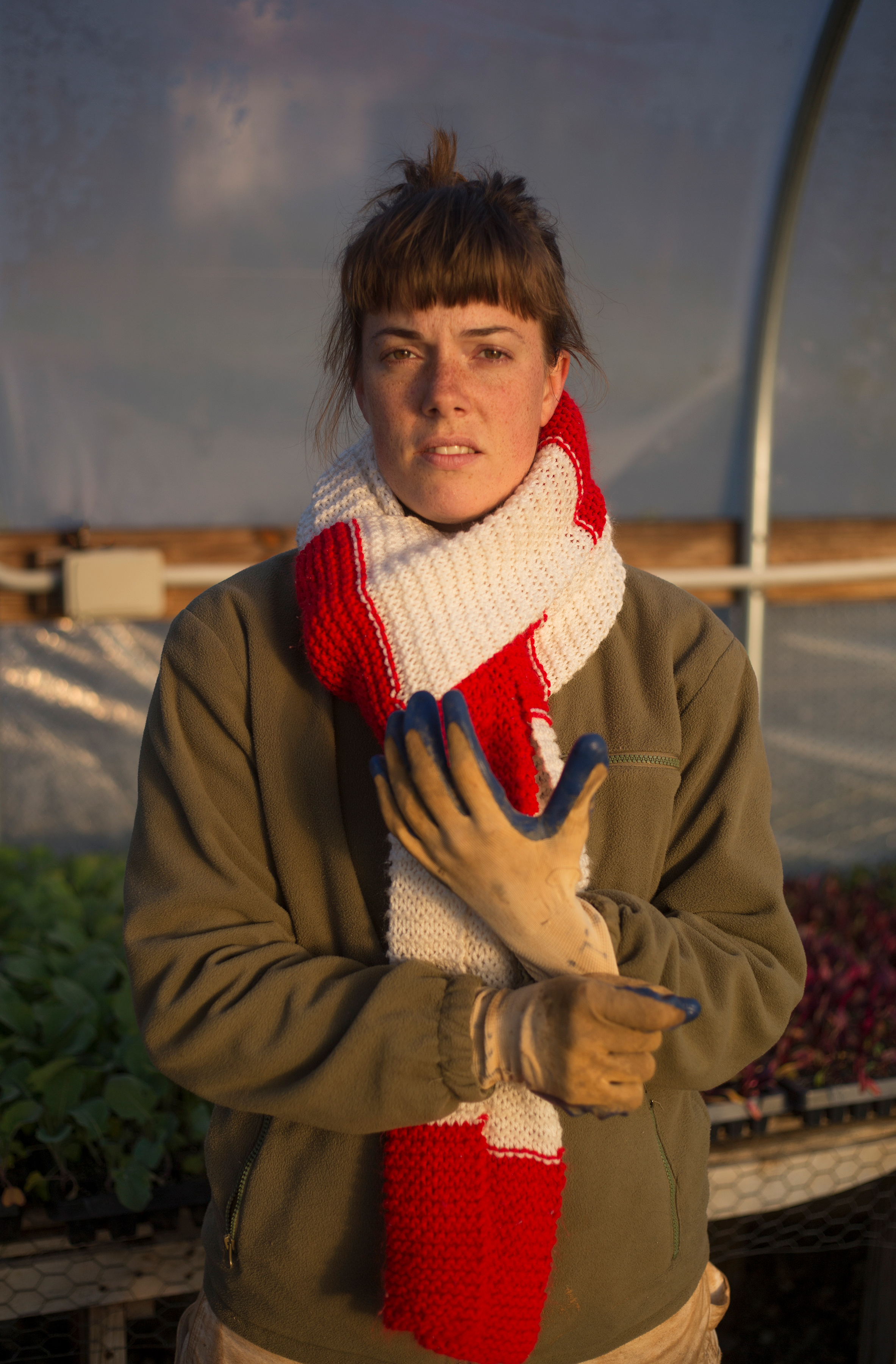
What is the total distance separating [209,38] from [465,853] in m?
2.91

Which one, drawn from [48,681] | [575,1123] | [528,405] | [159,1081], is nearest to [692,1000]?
[575,1123]

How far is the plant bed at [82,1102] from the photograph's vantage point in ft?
6.46

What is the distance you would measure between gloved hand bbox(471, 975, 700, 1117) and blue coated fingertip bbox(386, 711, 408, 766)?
0.93 feet

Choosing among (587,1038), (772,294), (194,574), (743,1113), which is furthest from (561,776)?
(772,294)

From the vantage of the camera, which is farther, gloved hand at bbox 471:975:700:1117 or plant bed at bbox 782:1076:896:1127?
plant bed at bbox 782:1076:896:1127

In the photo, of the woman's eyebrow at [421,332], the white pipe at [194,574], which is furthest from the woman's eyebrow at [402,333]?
the white pipe at [194,574]

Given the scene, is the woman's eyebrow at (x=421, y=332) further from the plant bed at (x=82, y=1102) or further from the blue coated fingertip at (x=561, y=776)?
the plant bed at (x=82, y=1102)

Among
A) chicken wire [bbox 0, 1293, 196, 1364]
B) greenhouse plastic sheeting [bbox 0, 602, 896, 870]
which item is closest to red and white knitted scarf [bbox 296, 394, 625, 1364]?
chicken wire [bbox 0, 1293, 196, 1364]

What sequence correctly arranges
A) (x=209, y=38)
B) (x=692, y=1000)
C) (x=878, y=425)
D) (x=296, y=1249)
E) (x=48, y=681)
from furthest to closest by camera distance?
(x=878, y=425), (x=48, y=681), (x=209, y=38), (x=296, y=1249), (x=692, y=1000)

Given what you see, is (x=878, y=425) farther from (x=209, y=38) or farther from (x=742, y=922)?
(x=742, y=922)

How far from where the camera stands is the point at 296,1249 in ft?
4.01

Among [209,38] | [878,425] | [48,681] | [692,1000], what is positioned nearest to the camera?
[692,1000]

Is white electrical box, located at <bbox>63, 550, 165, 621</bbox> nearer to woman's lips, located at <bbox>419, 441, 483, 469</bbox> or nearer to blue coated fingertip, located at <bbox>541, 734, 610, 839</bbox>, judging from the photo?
Result: woman's lips, located at <bbox>419, 441, 483, 469</bbox>

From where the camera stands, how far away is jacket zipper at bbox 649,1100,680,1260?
4.40 feet
